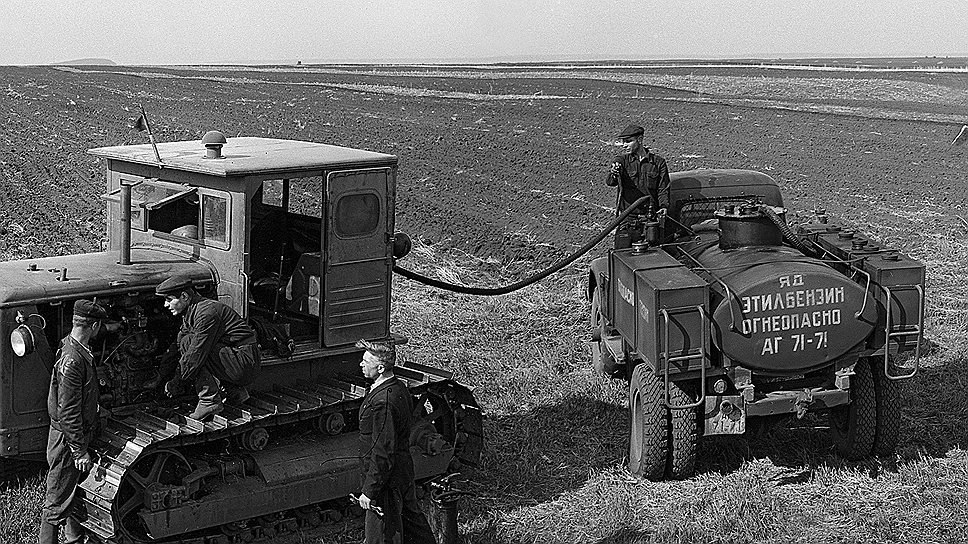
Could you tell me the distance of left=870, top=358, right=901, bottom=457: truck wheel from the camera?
10336 mm

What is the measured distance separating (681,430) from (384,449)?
3.26 m

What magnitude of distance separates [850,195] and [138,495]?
63.4ft

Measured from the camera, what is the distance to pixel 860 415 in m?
10.3

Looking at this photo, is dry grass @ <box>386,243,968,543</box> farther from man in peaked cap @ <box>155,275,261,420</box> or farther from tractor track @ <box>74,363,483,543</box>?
man in peaked cap @ <box>155,275,261,420</box>

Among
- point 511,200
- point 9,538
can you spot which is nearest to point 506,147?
point 511,200

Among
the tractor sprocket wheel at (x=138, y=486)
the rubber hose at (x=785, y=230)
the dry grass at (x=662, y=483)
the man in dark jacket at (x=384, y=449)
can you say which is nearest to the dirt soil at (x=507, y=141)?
the dry grass at (x=662, y=483)

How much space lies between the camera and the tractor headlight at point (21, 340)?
26.5ft

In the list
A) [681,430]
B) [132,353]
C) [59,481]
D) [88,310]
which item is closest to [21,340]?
[88,310]

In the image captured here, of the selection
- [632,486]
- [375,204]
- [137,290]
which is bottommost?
[632,486]

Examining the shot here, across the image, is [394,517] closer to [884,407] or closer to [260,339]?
[260,339]

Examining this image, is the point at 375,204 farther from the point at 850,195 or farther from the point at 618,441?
the point at 850,195

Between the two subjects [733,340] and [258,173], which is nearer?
[258,173]

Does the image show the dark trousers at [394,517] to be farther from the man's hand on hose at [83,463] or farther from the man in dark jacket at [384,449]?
the man's hand on hose at [83,463]

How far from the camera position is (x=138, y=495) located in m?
8.12
